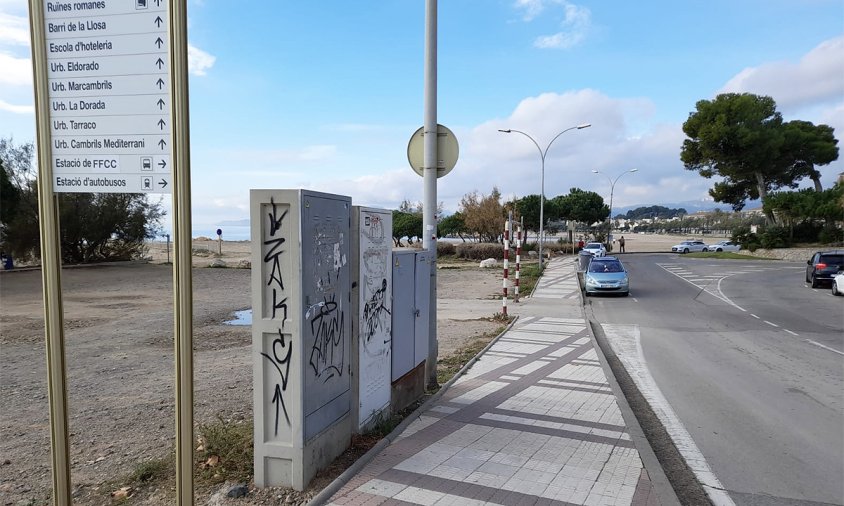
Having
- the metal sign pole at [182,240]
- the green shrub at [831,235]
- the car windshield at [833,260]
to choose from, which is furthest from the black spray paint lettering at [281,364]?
the green shrub at [831,235]

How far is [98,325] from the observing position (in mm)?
13227

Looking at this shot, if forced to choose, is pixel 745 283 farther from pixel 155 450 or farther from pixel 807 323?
pixel 155 450

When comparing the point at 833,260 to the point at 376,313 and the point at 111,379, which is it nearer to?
the point at 376,313

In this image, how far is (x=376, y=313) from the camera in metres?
5.23

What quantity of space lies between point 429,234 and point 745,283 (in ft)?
76.0

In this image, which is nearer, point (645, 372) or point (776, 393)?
point (776, 393)

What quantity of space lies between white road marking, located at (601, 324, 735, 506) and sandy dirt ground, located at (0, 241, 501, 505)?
10.3 feet

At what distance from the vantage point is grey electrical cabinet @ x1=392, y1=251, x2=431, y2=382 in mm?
5742

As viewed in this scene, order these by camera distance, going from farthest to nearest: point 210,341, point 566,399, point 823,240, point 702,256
→ 1. point 702,256
2. point 823,240
3. point 210,341
4. point 566,399

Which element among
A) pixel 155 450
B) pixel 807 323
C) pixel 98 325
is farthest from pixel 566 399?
pixel 98 325

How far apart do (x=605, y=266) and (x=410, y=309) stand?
1721 centimetres

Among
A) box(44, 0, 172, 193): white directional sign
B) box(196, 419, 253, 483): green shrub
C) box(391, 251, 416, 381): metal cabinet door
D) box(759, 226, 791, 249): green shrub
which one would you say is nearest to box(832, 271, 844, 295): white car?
box(391, 251, 416, 381): metal cabinet door

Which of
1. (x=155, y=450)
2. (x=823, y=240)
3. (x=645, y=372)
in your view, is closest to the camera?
(x=155, y=450)

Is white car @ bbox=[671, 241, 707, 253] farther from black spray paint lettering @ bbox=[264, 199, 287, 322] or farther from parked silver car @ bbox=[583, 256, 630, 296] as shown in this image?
black spray paint lettering @ bbox=[264, 199, 287, 322]
